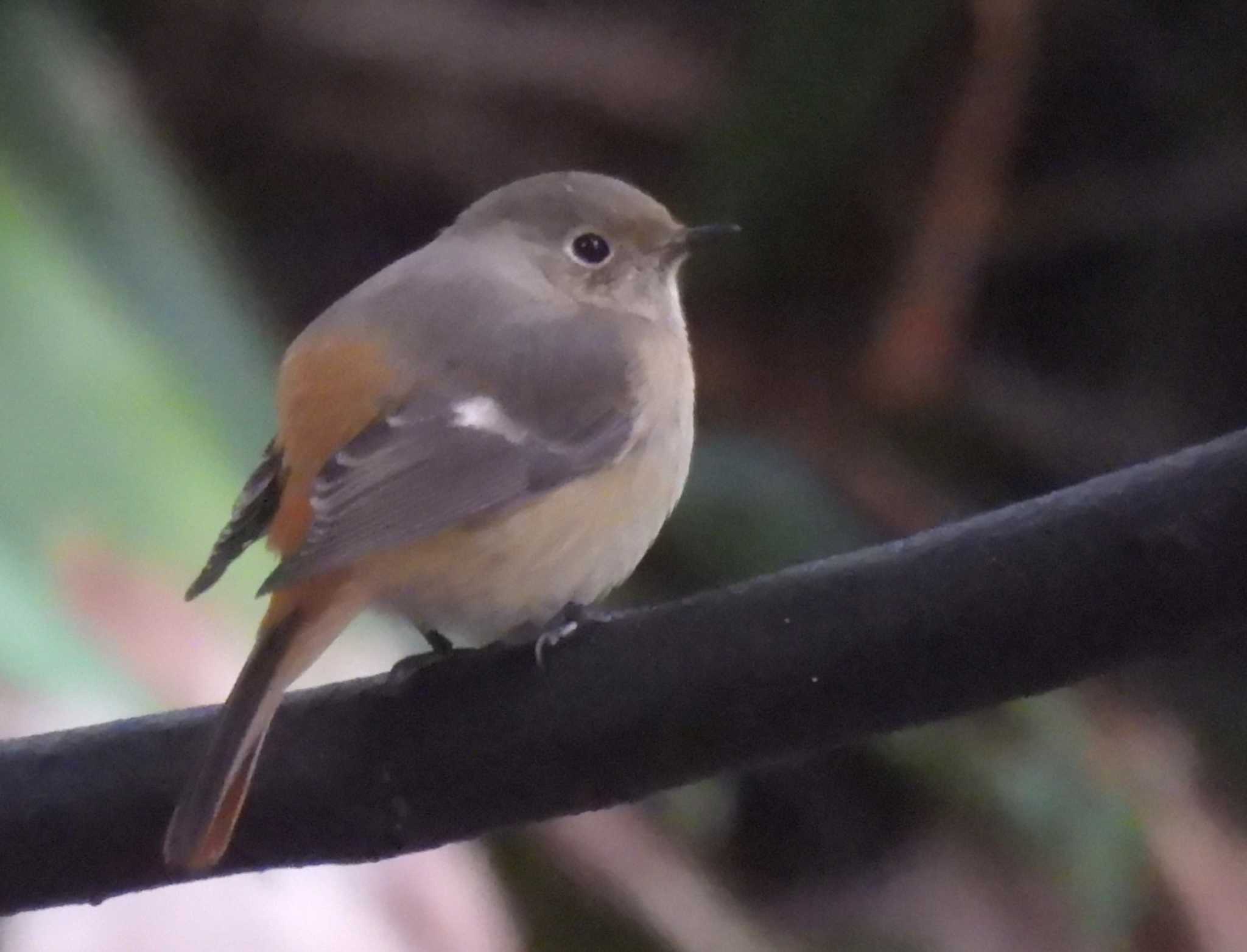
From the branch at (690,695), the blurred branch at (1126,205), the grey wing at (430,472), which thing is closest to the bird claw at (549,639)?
the branch at (690,695)

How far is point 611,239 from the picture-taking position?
8.71ft

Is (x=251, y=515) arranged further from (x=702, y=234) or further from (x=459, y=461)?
(x=702, y=234)

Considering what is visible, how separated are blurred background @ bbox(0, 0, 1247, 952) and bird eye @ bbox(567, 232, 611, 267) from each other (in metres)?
0.67

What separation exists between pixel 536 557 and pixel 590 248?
0.71 m

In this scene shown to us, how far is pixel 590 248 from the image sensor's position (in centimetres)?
266

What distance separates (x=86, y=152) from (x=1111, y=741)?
7.13 ft

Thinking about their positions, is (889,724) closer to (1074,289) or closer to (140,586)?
(140,586)

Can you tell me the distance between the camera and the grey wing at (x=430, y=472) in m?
1.84

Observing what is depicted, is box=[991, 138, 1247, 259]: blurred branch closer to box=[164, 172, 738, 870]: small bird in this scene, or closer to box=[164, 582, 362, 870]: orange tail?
box=[164, 172, 738, 870]: small bird

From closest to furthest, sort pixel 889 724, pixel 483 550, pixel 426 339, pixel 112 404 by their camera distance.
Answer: pixel 889 724, pixel 483 550, pixel 426 339, pixel 112 404

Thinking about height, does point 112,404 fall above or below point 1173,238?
above

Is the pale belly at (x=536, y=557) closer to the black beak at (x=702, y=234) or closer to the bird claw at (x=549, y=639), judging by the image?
the bird claw at (x=549, y=639)

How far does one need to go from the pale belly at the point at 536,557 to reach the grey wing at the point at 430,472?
3cm

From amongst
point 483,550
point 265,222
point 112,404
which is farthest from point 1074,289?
point 483,550
